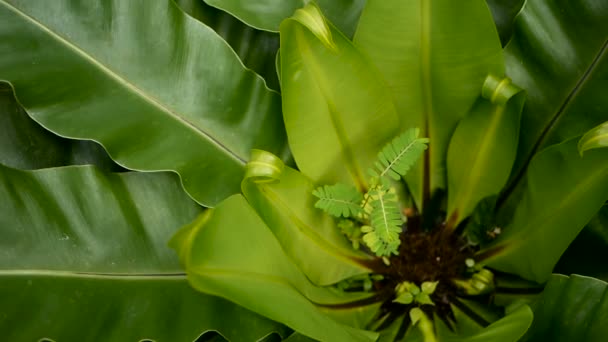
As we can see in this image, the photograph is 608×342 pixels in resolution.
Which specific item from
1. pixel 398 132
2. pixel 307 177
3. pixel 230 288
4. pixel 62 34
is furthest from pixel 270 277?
pixel 62 34

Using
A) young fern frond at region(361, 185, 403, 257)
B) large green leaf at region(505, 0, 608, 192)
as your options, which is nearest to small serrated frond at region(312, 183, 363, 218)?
young fern frond at region(361, 185, 403, 257)

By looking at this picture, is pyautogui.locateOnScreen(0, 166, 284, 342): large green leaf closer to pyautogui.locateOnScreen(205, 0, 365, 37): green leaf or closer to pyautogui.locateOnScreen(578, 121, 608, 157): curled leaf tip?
pyautogui.locateOnScreen(205, 0, 365, 37): green leaf

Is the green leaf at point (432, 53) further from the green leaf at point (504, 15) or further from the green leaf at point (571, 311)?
the green leaf at point (571, 311)

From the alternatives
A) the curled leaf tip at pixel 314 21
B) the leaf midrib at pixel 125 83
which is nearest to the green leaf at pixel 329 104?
the curled leaf tip at pixel 314 21

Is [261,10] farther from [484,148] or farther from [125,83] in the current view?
[484,148]

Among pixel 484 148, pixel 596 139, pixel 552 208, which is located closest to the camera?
pixel 596 139

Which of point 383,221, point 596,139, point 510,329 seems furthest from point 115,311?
point 596,139
